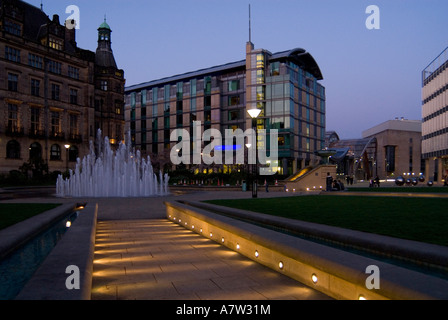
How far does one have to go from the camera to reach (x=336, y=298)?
14.3 ft

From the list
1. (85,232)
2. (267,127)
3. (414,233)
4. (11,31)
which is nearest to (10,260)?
(85,232)

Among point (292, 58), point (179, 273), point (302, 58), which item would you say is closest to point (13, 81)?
point (292, 58)

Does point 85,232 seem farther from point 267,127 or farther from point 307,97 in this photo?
point 307,97

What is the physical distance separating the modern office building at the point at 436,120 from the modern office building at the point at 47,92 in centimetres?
5799

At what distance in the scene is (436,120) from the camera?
64000mm

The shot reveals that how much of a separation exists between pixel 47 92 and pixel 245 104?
34.6 m

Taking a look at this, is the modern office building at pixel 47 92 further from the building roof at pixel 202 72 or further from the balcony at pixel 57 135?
the building roof at pixel 202 72

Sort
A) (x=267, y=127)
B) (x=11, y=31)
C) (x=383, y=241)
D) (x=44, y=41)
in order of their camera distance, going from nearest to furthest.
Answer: (x=383, y=241) → (x=11, y=31) → (x=44, y=41) → (x=267, y=127)

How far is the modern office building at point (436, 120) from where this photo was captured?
59781 mm

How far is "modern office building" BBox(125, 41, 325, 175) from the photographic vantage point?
207 feet

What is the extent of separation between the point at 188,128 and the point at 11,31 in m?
37.3

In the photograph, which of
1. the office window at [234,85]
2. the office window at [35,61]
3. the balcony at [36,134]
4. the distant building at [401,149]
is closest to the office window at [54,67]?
the office window at [35,61]

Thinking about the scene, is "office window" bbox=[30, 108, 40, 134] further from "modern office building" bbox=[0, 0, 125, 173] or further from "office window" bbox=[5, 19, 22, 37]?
"office window" bbox=[5, 19, 22, 37]
